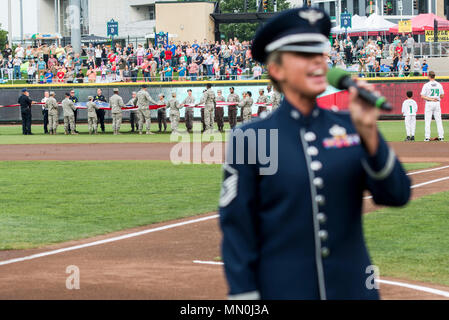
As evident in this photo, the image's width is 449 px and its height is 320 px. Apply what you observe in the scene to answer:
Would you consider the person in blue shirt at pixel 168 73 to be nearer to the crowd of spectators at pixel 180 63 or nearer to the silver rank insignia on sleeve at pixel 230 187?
the crowd of spectators at pixel 180 63

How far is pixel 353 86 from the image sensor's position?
122 inches

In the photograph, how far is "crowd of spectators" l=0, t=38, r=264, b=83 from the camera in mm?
44438

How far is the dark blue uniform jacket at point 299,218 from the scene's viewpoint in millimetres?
3408

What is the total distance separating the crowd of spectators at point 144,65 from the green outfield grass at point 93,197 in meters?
21.2

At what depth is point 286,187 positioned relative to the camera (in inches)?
134

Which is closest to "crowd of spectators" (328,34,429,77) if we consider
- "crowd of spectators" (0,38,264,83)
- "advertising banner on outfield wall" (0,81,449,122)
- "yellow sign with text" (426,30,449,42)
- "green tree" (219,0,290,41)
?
"advertising banner on outfield wall" (0,81,449,122)

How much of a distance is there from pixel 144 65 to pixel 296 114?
137 ft

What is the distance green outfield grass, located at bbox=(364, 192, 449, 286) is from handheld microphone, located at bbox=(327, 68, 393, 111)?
5.85 meters

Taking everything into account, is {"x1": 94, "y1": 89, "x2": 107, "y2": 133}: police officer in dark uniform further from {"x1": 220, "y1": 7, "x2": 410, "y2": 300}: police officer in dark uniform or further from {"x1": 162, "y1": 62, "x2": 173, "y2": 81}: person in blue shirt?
{"x1": 220, "y1": 7, "x2": 410, "y2": 300}: police officer in dark uniform

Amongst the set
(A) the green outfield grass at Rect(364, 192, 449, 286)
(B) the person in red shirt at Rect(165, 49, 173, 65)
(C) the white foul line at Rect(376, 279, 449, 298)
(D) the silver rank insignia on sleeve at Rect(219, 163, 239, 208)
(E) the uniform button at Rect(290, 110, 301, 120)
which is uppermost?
(B) the person in red shirt at Rect(165, 49, 173, 65)

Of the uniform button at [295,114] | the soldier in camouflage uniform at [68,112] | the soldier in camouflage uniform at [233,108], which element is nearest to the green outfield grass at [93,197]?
the uniform button at [295,114]

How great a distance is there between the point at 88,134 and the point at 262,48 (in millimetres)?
Answer: 35565
